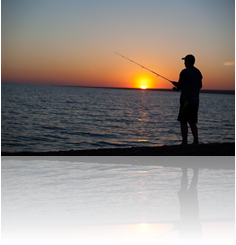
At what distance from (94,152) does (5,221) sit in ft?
9.26

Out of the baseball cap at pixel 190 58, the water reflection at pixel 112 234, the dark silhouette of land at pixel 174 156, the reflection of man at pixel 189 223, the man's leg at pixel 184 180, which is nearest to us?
the reflection of man at pixel 189 223

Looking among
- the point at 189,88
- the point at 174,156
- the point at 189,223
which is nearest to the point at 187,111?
the point at 189,88

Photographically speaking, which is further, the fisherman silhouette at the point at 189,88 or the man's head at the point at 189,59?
the fisherman silhouette at the point at 189,88

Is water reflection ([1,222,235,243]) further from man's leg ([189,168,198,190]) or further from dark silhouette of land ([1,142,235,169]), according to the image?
dark silhouette of land ([1,142,235,169])

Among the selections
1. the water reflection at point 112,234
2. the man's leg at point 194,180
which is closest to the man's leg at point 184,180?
the man's leg at point 194,180

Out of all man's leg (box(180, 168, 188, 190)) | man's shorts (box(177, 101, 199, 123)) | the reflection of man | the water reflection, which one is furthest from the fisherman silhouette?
the water reflection

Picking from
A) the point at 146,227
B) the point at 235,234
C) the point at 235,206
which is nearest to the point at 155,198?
the point at 235,206

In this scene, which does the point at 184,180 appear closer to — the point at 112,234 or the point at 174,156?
the point at 174,156

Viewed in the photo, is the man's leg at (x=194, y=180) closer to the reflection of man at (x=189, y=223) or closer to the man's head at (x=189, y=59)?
the reflection of man at (x=189, y=223)

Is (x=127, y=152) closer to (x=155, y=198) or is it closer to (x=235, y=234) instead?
(x=155, y=198)

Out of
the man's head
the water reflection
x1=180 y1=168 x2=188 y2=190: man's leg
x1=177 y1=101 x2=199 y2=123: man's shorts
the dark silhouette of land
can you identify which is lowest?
the water reflection

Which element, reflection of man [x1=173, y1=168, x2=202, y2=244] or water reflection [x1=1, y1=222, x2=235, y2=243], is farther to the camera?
water reflection [x1=1, y1=222, x2=235, y2=243]

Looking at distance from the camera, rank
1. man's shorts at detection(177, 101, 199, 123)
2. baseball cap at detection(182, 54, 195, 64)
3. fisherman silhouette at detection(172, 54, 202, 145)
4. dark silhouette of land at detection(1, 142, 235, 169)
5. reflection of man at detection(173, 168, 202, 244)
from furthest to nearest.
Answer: dark silhouette of land at detection(1, 142, 235, 169), man's shorts at detection(177, 101, 199, 123), fisherman silhouette at detection(172, 54, 202, 145), baseball cap at detection(182, 54, 195, 64), reflection of man at detection(173, 168, 202, 244)

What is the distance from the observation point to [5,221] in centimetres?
506
